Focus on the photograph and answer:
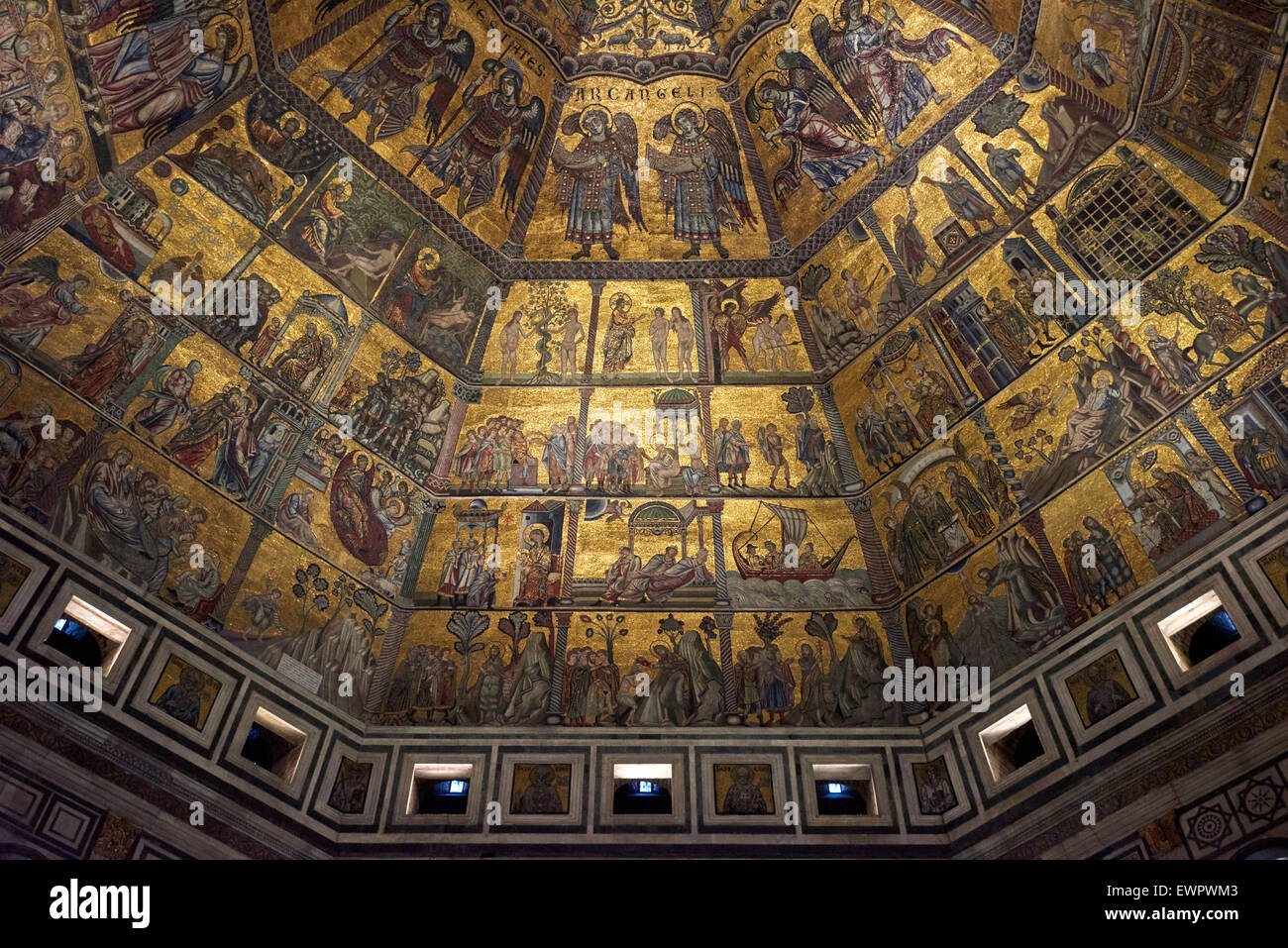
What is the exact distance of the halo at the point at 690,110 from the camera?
1808cm

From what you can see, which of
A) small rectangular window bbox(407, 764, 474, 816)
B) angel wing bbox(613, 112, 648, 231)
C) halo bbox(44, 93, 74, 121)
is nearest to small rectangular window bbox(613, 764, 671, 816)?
small rectangular window bbox(407, 764, 474, 816)

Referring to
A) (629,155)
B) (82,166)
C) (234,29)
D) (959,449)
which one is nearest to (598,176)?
(629,155)

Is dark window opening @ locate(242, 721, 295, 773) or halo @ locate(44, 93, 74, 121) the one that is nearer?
halo @ locate(44, 93, 74, 121)

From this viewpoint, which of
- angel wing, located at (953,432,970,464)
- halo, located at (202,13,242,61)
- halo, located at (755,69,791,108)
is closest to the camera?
halo, located at (202,13,242,61)

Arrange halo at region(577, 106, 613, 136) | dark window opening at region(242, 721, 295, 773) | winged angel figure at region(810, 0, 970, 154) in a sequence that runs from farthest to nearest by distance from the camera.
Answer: halo at region(577, 106, 613, 136)
winged angel figure at region(810, 0, 970, 154)
dark window opening at region(242, 721, 295, 773)

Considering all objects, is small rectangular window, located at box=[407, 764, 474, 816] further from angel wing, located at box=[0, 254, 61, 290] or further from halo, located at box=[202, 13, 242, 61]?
halo, located at box=[202, 13, 242, 61]

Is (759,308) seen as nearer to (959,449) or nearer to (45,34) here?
(959,449)

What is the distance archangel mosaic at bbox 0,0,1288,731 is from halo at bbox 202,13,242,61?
1.7 inches

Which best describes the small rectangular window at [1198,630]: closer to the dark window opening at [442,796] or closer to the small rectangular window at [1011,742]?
the small rectangular window at [1011,742]

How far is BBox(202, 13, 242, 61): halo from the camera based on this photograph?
1464 cm

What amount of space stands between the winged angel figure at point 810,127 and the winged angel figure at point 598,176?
2.11 meters

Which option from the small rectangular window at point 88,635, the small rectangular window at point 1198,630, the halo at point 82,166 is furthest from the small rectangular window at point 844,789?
the halo at point 82,166

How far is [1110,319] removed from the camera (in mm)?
14633
